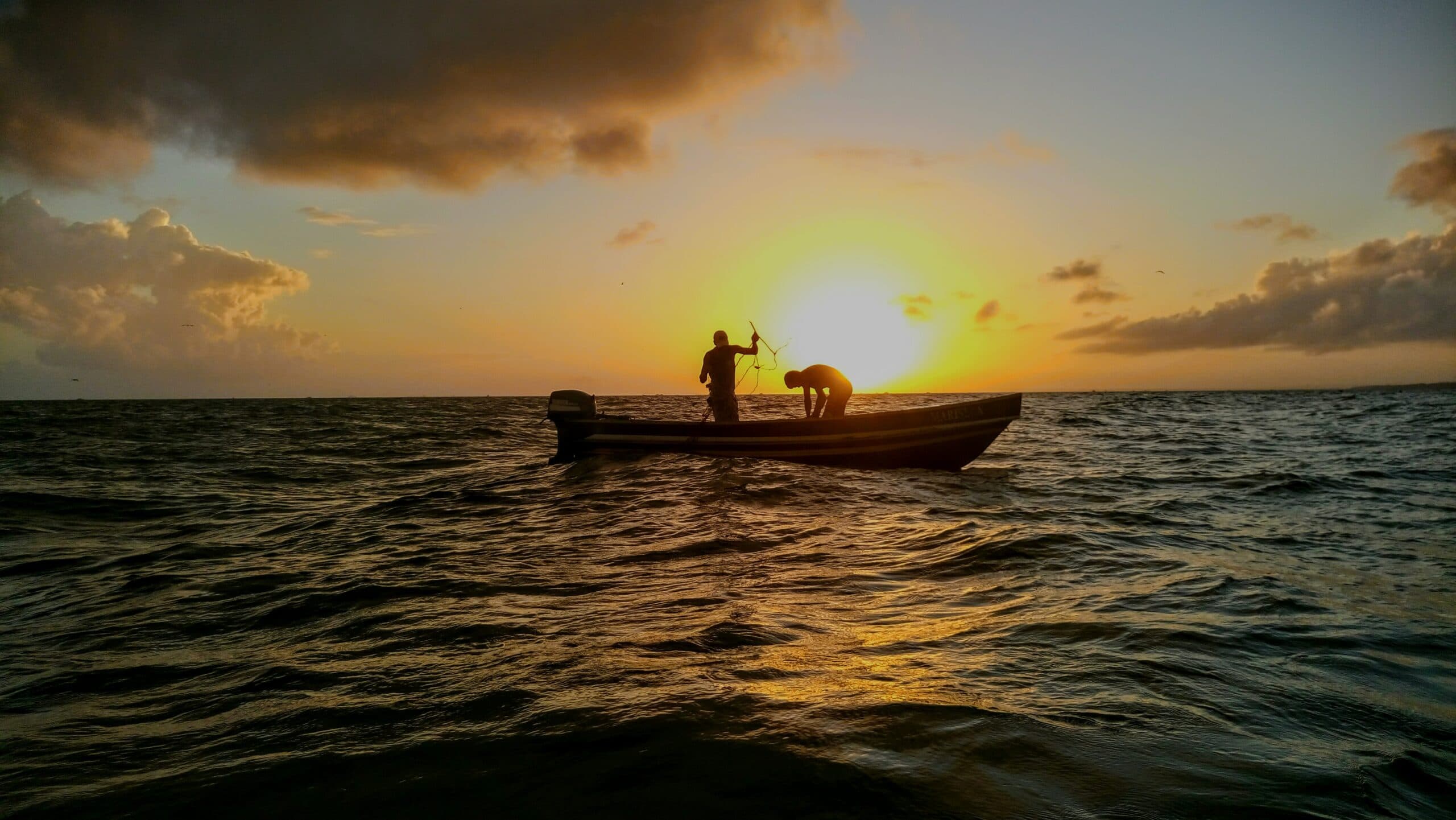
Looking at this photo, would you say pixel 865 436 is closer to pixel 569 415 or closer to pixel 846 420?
pixel 846 420

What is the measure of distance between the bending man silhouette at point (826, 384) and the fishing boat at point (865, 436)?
528 millimetres

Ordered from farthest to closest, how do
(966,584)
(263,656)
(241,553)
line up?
1. (241,553)
2. (966,584)
3. (263,656)

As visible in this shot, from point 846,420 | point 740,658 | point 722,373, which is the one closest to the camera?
point 740,658

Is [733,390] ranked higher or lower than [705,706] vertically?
higher

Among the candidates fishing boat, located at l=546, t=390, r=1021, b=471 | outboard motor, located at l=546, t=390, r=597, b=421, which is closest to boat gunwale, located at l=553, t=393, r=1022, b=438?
fishing boat, located at l=546, t=390, r=1021, b=471

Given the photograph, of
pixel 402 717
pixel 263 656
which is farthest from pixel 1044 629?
pixel 263 656

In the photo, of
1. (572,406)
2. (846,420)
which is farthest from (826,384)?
(572,406)

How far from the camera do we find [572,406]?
1730cm

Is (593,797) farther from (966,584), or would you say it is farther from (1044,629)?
(966,584)

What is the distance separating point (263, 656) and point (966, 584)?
524cm

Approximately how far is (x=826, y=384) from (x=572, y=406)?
20.0 feet

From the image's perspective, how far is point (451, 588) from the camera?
632 cm

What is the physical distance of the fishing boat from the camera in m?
14.7

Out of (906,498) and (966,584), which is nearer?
(966,584)
